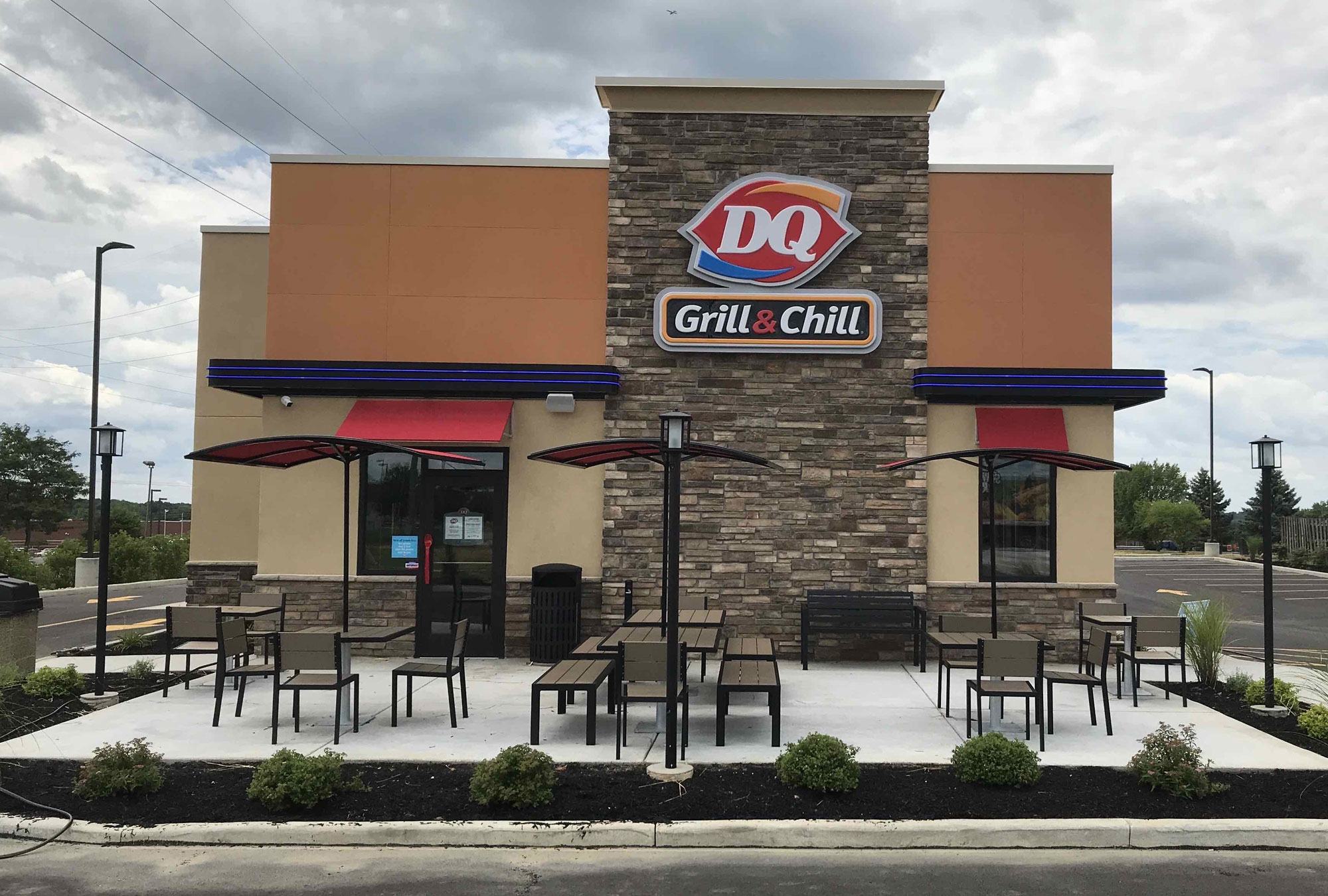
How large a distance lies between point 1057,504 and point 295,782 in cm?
1080

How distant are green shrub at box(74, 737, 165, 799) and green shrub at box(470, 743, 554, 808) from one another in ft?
8.40

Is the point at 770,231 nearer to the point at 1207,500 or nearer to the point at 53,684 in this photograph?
the point at 53,684

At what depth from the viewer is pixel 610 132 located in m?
13.9

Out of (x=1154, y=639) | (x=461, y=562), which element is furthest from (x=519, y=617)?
(x=1154, y=639)

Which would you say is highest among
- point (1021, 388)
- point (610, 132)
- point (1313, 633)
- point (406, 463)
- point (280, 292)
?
point (610, 132)

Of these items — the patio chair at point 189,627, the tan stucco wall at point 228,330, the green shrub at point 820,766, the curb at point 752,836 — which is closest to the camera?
the curb at point 752,836

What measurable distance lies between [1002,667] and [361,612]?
874 cm

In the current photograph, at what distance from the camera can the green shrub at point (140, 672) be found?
11.7 metres

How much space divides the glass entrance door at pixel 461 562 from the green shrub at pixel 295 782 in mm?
6164

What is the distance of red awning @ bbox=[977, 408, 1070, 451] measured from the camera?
13188 mm

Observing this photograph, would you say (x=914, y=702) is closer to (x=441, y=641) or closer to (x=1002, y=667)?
(x=1002, y=667)

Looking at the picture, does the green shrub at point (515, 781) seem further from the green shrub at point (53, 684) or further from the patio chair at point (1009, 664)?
the green shrub at point (53, 684)

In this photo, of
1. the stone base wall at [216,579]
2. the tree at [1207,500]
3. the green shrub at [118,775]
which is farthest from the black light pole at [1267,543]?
the tree at [1207,500]

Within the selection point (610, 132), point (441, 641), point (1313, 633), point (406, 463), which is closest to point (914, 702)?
point (441, 641)
